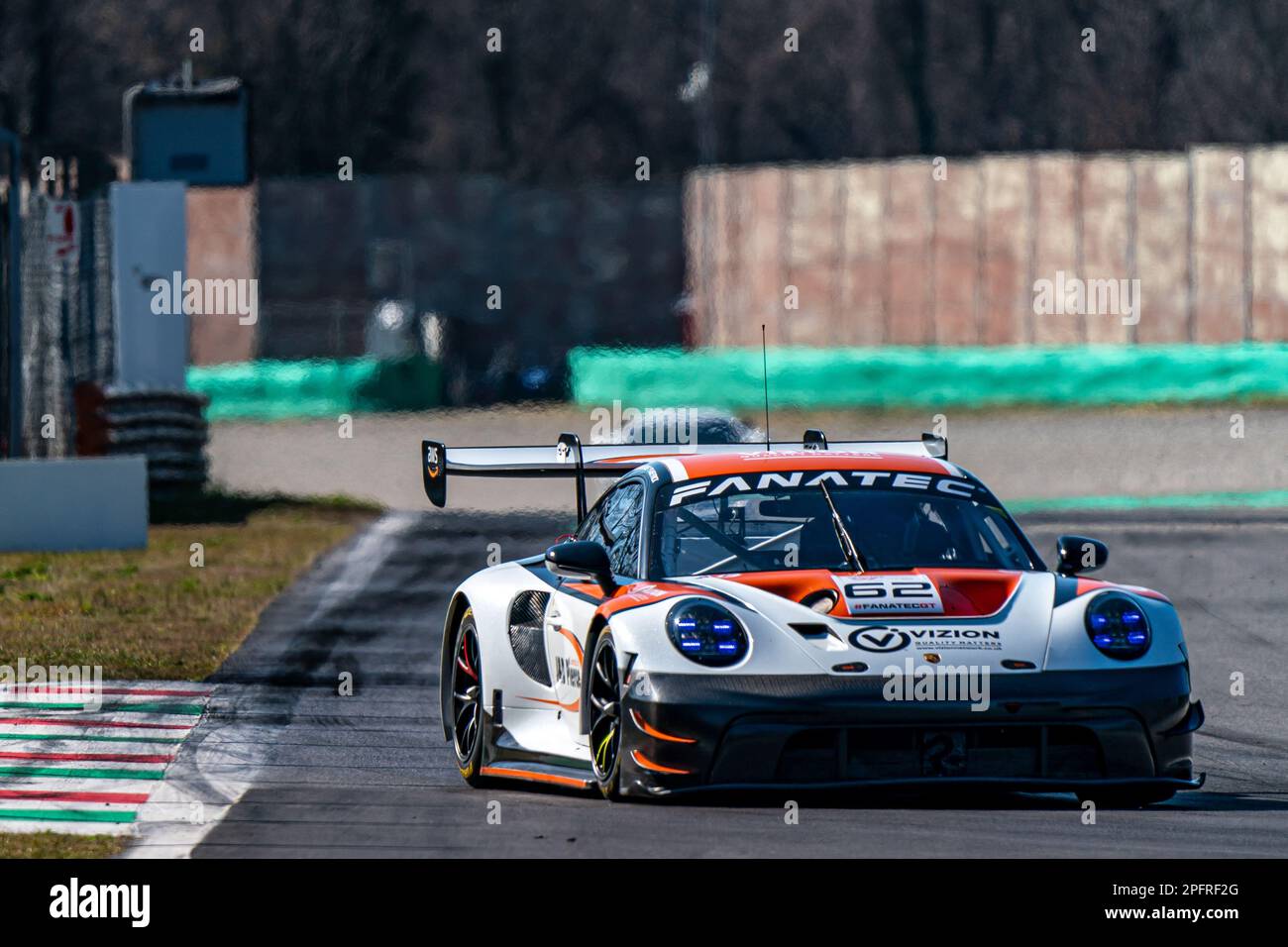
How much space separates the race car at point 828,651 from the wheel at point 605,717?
1cm

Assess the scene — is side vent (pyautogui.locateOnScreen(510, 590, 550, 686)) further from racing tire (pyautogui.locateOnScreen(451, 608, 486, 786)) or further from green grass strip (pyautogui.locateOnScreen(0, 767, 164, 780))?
green grass strip (pyautogui.locateOnScreen(0, 767, 164, 780))

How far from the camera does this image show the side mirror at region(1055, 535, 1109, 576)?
8016mm

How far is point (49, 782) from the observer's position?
8.59 metres

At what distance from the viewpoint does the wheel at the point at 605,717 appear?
7.14 metres

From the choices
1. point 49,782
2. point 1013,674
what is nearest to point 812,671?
point 1013,674

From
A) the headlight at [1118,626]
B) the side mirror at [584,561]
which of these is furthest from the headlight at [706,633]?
the headlight at [1118,626]

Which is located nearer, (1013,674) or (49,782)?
(1013,674)

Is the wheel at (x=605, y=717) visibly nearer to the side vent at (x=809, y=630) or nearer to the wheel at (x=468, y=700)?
the side vent at (x=809, y=630)

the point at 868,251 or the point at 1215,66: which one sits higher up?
the point at 1215,66

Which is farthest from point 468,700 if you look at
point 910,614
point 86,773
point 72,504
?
point 72,504

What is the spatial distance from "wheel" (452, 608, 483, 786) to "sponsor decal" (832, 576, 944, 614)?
6.01 feet
